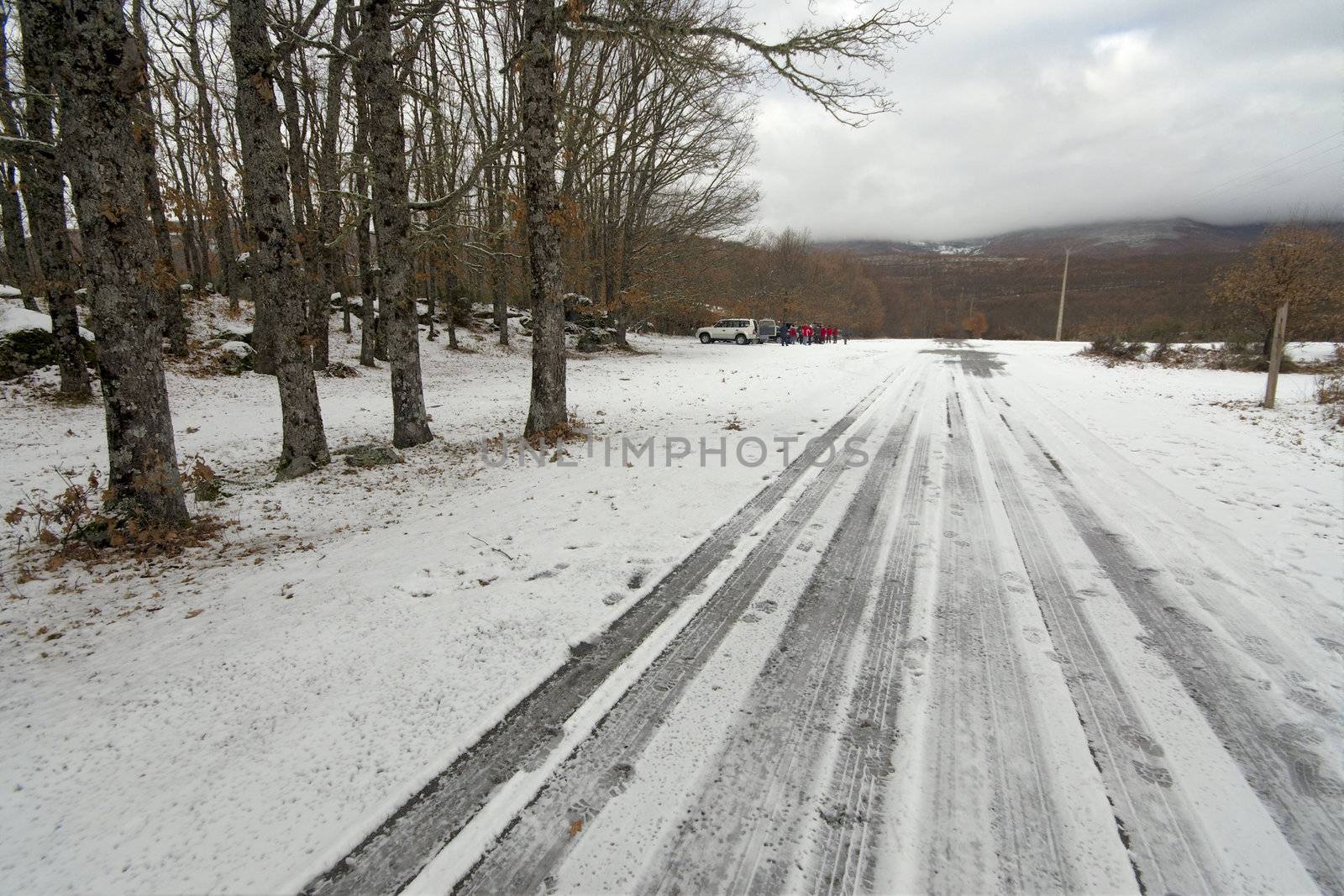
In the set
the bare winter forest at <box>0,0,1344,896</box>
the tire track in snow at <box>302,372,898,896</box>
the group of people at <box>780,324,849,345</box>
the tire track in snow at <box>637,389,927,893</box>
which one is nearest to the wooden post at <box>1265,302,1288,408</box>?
the bare winter forest at <box>0,0,1344,896</box>

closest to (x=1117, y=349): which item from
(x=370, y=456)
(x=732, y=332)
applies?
(x=732, y=332)

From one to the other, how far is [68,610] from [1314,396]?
19810mm

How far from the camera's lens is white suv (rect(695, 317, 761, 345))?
3381 cm

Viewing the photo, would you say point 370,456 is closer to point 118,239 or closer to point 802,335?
point 118,239

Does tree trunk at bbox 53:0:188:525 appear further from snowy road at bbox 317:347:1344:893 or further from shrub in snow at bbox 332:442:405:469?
snowy road at bbox 317:347:1344:893

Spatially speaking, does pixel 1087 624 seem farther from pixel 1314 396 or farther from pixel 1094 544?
pixel 1314 396

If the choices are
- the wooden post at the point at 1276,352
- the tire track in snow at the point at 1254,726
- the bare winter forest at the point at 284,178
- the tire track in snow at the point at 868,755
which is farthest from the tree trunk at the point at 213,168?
the wooden post at the point at 1276,352

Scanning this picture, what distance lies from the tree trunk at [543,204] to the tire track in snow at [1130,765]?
20.4ft

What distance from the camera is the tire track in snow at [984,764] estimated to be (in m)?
1.80

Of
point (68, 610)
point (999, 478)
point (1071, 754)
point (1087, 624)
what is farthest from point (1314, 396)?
point (68, 610)

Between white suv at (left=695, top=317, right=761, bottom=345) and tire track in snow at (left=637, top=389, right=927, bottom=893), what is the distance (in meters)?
31.2

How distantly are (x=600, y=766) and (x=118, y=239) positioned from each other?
16.9 ft

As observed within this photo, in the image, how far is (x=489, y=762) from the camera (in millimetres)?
2240

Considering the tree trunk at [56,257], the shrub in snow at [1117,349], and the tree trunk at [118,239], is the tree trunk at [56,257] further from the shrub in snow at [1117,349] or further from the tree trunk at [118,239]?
the shrub in snow at [1117,349]
